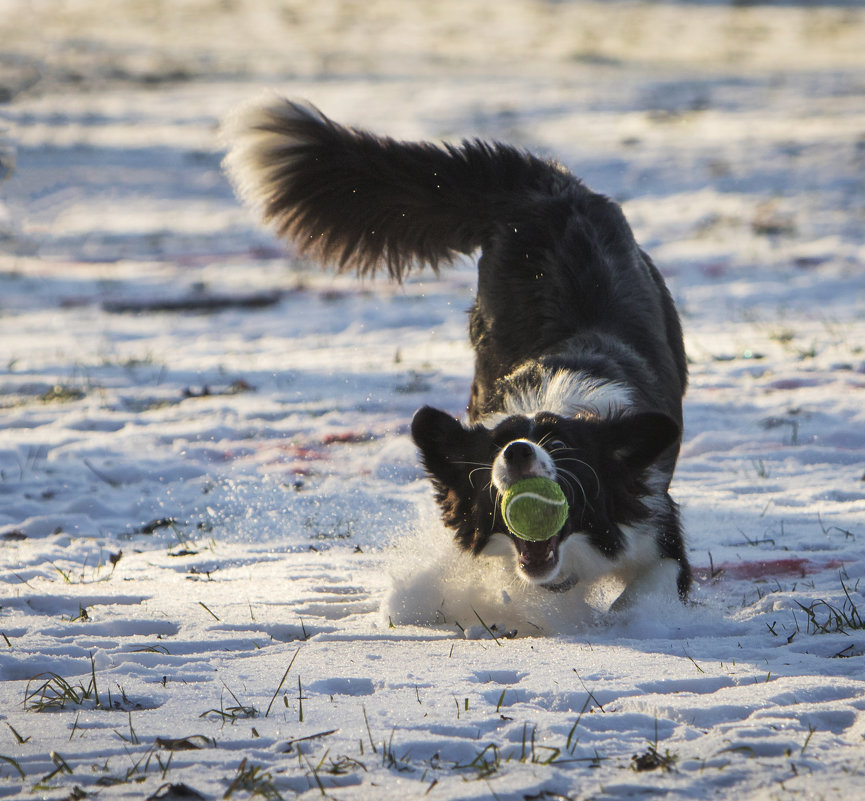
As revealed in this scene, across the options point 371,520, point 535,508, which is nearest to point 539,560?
point 535,508

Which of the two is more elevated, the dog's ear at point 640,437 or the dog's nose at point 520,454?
the dog's ear at point 640,437

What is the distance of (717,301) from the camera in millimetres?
8883

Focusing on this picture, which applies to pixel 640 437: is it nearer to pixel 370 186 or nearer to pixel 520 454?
pixel 520 454

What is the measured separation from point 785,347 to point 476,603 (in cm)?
386

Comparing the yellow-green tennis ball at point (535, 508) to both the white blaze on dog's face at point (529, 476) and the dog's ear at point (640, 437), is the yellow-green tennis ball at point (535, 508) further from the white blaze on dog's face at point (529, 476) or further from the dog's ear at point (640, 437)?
the dog's ear at point (640, 437)

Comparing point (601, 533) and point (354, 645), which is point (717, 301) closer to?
point (601, 533)

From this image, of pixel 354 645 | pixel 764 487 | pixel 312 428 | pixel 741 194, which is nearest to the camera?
pixel 354 645

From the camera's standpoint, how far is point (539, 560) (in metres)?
3.76

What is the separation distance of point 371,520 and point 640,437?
5.04 feet

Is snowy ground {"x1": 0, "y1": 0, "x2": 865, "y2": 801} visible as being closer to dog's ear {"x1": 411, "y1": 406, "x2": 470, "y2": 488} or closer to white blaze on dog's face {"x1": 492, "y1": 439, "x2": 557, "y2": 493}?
dog's ear {"x1": 411, "y1": 406, "x2": 470, "y2": 488}

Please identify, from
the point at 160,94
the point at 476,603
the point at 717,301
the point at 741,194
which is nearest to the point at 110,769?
the point at 476,603

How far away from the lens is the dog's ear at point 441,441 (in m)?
4.03

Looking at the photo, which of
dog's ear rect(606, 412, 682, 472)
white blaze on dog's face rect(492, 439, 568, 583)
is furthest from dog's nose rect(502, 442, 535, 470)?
dog's ear rect(606, 412, 682, 472)

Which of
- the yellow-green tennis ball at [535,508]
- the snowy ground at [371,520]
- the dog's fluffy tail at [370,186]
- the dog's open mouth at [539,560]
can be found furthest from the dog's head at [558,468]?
the dog's fluffy tail at [370,186]
